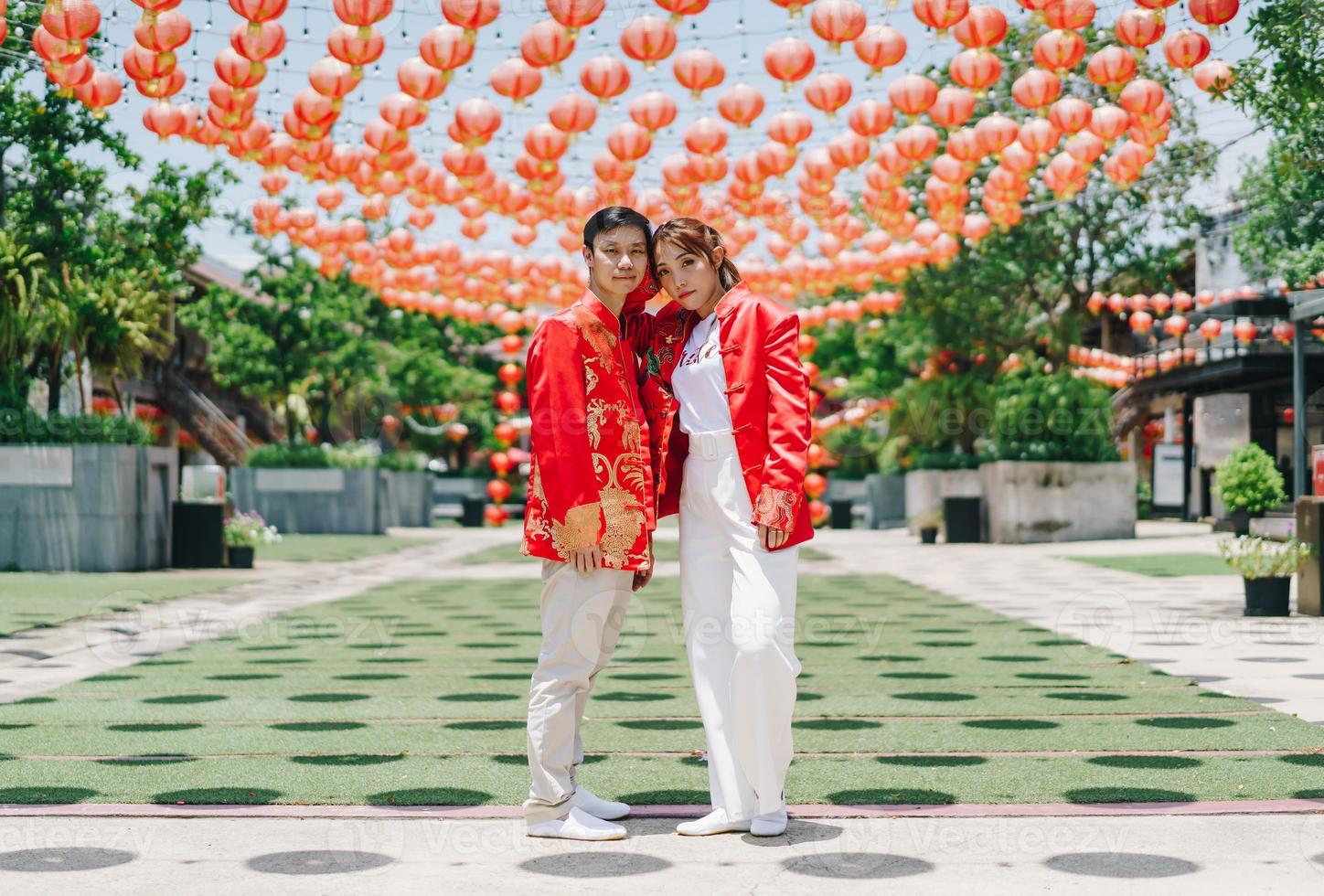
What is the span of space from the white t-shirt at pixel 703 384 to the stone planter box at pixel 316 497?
30711 mm

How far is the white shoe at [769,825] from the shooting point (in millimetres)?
4348

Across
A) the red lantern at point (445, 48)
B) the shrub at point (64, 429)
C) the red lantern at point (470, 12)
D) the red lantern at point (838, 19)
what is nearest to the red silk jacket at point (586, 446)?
the red lantern at point (470, 12)

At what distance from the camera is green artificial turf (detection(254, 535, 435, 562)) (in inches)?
939

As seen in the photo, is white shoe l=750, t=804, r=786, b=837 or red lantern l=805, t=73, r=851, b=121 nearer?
white shoe l=750, t=804, r=786, b=837

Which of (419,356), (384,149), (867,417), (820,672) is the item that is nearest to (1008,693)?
(820,672)

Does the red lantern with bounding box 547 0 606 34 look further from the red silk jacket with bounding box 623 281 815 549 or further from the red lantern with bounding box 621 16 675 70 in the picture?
the red silk jacket with bounding box 623 281 815 549

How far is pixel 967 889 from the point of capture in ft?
12.2

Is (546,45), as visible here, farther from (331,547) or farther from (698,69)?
(331,547)

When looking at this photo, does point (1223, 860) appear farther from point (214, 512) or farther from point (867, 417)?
point (867, 417)

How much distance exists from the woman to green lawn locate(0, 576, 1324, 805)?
0.60m

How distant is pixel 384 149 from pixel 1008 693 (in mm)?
7279

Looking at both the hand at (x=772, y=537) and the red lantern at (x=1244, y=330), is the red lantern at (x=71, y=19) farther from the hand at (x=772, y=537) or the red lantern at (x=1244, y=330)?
the red lantern at (x=1244, y=330)

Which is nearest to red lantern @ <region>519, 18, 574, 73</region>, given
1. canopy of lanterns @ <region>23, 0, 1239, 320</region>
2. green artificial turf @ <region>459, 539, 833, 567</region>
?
canopy of lanterns @ <region>23, 0, 1239, 320</region>

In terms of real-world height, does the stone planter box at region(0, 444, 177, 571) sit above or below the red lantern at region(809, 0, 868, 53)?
below
